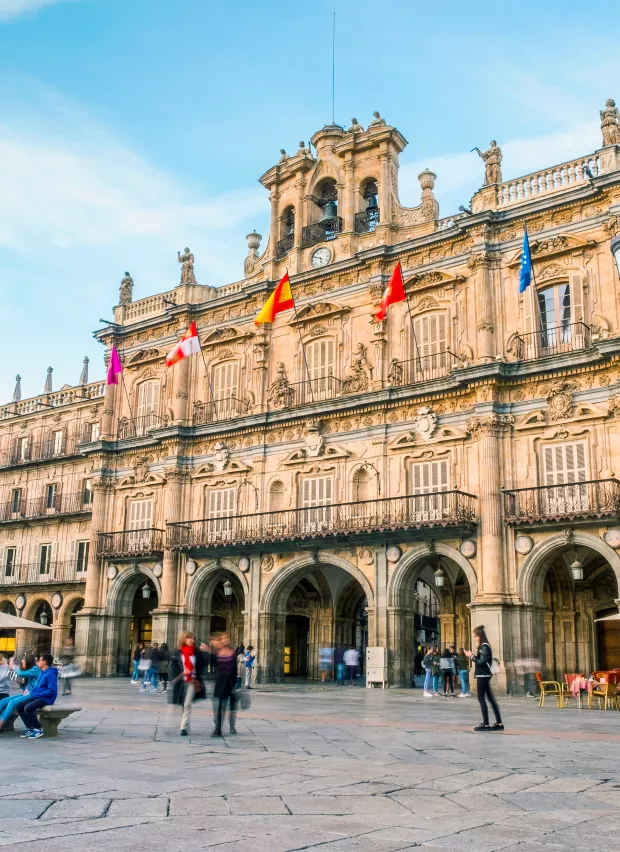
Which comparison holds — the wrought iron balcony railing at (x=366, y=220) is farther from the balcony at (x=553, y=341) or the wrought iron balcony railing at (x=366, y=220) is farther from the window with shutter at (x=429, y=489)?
the window with shutter at (x=429, y=489)

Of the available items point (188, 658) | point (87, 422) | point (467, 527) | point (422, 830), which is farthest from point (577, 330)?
point (87, 422)

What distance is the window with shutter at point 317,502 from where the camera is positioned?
102 ft

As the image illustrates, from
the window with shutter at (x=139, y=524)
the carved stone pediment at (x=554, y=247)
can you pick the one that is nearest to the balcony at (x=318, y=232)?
the carved stone pediment at (x=554, y=247)

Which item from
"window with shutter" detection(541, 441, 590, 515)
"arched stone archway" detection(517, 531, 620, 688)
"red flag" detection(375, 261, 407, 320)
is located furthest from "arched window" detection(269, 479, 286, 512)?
"window with shutter" detection(541, 441, 590, 515)

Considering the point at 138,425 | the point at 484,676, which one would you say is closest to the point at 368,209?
the point at 138,425

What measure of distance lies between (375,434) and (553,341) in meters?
6.80

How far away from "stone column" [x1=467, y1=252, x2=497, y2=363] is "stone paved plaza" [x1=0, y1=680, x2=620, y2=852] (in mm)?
15036

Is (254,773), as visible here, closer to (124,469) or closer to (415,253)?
(415,253)

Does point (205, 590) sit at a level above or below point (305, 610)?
above

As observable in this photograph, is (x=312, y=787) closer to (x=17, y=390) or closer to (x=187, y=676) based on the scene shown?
(x=187, y=676)

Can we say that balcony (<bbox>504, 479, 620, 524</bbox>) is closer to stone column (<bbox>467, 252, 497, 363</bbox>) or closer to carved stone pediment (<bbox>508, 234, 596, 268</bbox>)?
stone column (<bbox>467, 252, 497, 363</bbox>)

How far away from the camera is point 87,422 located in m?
47.3

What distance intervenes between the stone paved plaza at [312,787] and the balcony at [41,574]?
1110 inches

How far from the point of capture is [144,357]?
130ft
